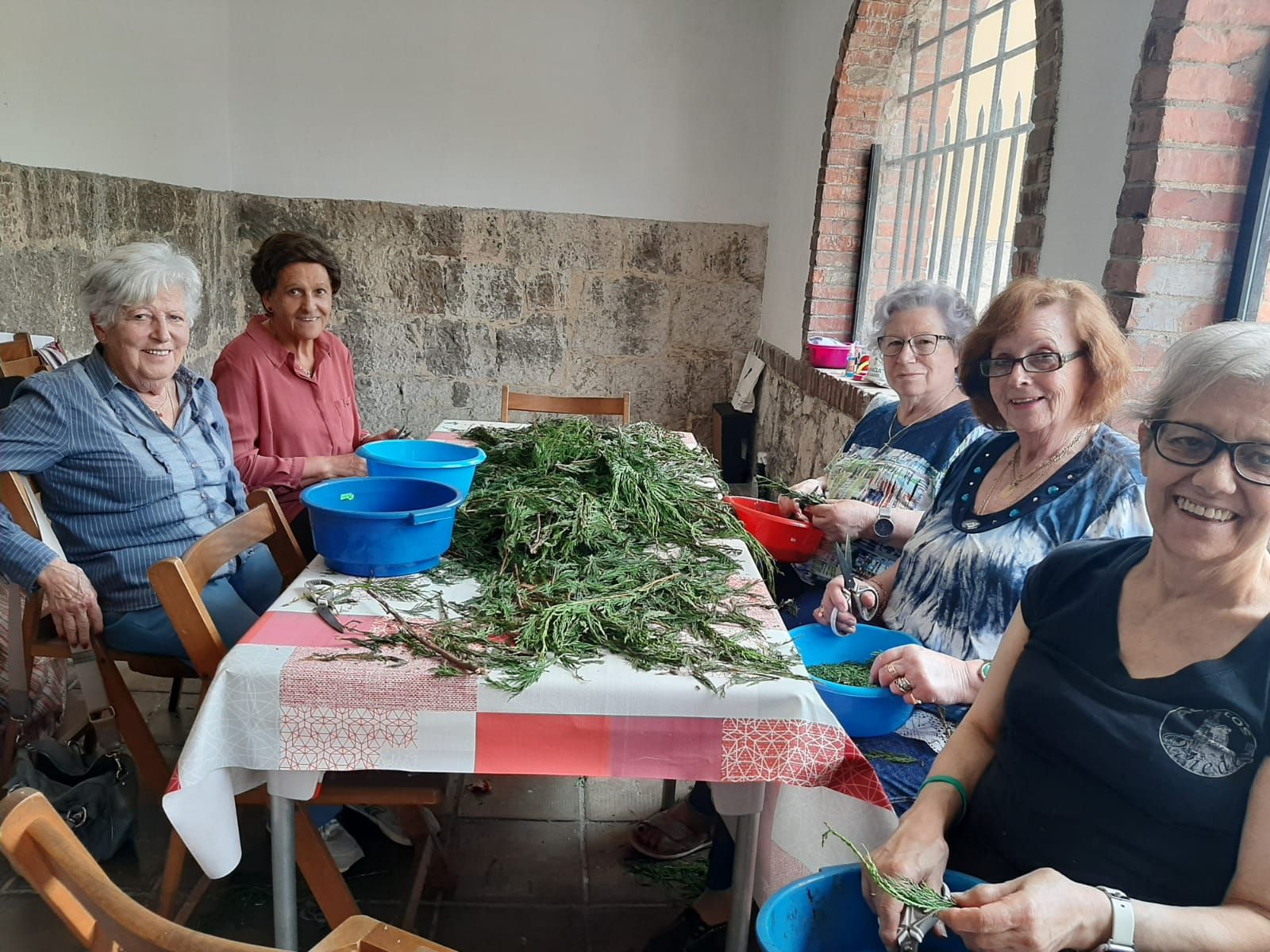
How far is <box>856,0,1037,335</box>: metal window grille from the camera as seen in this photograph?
297 centimetres

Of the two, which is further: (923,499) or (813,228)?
(813,228)

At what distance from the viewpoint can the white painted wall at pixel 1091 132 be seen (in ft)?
6.42

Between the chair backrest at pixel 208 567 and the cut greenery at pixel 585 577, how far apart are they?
23 cm

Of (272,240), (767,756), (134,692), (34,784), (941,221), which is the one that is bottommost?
(134,692)

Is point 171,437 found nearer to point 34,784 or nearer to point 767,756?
point 34,784

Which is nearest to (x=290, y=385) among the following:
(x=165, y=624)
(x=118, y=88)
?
(x=165, y=624)

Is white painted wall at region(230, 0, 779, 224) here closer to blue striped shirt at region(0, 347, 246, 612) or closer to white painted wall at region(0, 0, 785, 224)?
white painted wall at region(0, 0, 785, 224)

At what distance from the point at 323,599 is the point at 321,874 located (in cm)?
49

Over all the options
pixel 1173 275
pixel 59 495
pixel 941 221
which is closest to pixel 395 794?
pixel 59 495

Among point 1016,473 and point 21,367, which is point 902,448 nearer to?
point 1016,473

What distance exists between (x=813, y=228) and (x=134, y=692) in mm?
3368

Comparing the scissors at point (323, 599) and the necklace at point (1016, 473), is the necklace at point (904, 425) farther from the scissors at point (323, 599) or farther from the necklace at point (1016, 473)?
the scissors at point (323, 599)

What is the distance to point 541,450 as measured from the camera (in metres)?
2.07

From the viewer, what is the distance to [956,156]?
3.36 meters
